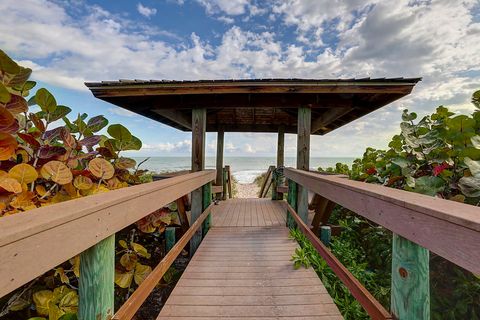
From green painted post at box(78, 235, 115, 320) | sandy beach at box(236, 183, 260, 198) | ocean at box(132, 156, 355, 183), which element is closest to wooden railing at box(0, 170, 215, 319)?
green painted post at box(78, 235, 115, 320)

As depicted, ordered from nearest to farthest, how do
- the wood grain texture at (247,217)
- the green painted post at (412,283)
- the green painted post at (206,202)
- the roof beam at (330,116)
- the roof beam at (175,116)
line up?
the green painted post at (412,283), the green painted post at (206,202), the wood grain texture at (247,217), the roof beam at (330,116), the roof beam at (175,116)

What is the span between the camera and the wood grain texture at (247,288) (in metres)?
1.84

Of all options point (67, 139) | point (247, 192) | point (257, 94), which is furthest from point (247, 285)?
point (247, 192)

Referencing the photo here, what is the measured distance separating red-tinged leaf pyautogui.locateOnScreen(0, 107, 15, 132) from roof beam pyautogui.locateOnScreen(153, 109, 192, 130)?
399cm

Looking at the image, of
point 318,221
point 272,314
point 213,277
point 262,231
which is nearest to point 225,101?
point 262,231

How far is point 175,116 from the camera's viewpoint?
5934 mm

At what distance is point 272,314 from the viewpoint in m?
1.82

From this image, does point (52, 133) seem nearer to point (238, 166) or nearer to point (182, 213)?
point (182, 213)

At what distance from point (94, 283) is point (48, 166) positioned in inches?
34.7

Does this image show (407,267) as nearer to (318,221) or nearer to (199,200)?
(199,200)

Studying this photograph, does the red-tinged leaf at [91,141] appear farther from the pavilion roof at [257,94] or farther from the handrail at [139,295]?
the pavilion roof at [257,94]

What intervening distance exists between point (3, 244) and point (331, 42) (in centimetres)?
1151

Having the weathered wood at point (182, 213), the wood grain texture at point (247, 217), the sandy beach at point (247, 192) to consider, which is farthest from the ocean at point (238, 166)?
the weathered wood at point (182, 213)

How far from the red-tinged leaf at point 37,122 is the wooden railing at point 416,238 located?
7.29ft
